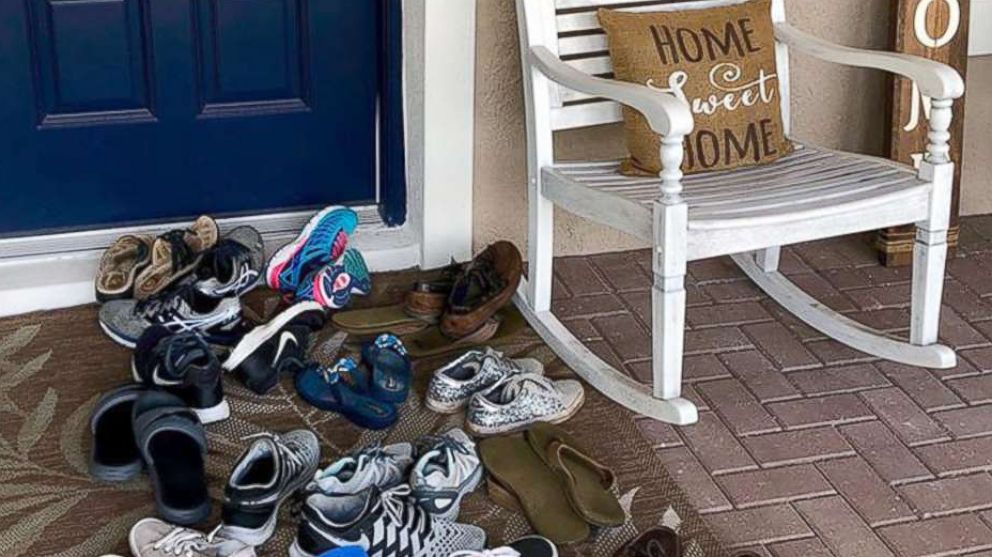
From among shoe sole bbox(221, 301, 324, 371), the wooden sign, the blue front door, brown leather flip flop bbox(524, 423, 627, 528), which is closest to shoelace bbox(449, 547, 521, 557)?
brown leather flip flop bbox(524, 423, 627, 528)

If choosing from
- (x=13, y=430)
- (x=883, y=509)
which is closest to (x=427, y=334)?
(x=13, y=430)

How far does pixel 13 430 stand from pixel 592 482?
104cm

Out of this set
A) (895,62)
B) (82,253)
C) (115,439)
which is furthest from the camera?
(82,253)

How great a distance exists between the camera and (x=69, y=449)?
2457 mm

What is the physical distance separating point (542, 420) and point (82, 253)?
112 centimetres

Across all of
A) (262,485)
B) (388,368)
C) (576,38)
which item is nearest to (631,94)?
(576,38)

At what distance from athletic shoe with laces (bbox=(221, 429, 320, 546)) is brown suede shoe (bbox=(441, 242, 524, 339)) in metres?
0.58

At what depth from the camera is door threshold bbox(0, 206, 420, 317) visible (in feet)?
9.68

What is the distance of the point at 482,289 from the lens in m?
2.91

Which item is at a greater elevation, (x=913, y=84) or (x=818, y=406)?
(x=913, y=84)

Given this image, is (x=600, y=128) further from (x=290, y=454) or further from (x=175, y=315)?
(x=290, y=454)

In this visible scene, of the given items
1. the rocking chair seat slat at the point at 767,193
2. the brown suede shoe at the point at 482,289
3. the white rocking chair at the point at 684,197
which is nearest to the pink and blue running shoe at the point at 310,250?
the brown suede shoe at the point at 482,289

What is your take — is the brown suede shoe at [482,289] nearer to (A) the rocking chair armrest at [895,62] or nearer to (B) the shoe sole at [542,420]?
(B) the shoe sole at [542,420]

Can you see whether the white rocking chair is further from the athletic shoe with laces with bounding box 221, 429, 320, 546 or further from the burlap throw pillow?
the athletic shoe with laces with bounding box 221, 429, 320, 546
